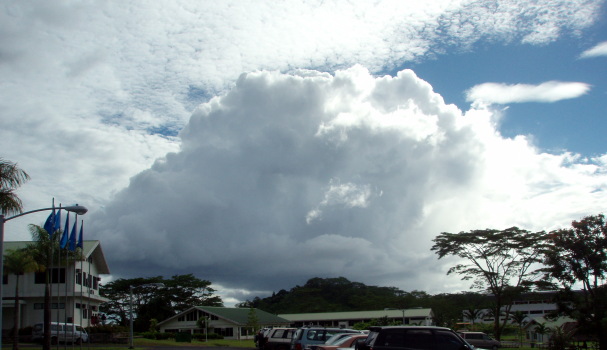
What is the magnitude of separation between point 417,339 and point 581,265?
26.7 metres

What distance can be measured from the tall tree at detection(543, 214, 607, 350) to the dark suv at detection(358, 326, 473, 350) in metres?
24.4

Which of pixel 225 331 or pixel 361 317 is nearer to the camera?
pixel 225 331

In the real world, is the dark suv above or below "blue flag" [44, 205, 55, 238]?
below

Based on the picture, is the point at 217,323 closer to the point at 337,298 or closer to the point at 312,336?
the point at 337,298

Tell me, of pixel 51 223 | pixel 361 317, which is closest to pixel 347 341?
pixel 51 223

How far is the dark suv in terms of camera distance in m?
17.1

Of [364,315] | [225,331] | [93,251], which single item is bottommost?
[225,331]

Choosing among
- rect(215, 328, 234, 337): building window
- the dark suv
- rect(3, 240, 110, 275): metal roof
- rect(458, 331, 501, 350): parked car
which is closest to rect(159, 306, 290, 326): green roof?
rect(215, 328, 234, 337): building window

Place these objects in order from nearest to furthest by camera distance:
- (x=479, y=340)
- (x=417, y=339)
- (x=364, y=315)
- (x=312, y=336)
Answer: (x=417, y=339)
(x=312, y=336)
(x=479, y=340)
(x=364, y=315)

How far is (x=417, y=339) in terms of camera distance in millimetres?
17266

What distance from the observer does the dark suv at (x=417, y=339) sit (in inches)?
672

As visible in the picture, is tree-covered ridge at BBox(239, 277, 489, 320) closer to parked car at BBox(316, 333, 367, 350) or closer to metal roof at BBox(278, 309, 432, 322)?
metal roof at BBox(278, 309, 432, 322)

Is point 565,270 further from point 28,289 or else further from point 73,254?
point 28,289

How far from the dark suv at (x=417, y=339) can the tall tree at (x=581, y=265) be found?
24.4m
